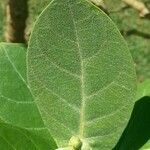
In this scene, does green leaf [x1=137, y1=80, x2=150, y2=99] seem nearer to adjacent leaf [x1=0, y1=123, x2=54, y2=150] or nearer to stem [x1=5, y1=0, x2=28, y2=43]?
adjacent leaf [x1=0, y1=123, x2=54, y2=150]

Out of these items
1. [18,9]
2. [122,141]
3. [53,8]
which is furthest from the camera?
[18,9]

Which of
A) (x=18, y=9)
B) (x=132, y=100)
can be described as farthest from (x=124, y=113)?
(x=18, y=9)

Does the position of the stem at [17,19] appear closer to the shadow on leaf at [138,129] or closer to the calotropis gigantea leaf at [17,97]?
the calotropis gigantea leaf at [17,97]

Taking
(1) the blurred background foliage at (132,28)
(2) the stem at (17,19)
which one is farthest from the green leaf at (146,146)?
(1) the blurred background foliage at (132,28)

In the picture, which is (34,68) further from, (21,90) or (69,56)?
(21,90)

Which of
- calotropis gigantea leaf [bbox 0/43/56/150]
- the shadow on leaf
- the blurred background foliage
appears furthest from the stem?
the blurred background foliage

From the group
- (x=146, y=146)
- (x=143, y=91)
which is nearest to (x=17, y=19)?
(x=143, y=91)
